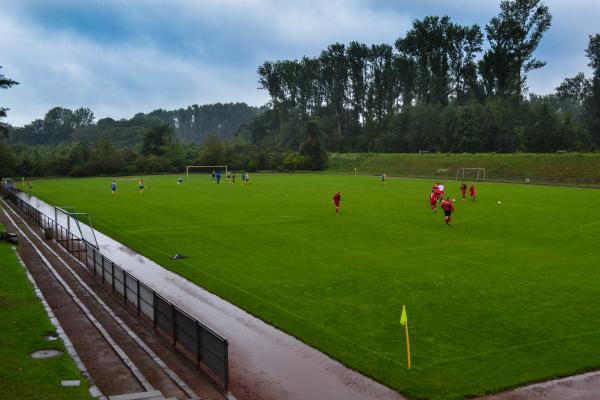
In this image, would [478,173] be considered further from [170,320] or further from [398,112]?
[170,320]

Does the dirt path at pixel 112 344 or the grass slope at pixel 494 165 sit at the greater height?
the grass slope at pixel 494 165

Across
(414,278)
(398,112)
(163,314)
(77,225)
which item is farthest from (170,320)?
(398,112)

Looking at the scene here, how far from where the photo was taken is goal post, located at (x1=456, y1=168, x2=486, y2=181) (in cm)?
8840

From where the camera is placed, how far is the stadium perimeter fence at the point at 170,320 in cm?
1163

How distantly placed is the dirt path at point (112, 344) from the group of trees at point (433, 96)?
9693 cm

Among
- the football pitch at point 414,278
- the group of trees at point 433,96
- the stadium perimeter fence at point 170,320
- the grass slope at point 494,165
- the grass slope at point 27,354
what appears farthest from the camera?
the group of trees at point 433,96

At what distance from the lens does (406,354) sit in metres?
13.4

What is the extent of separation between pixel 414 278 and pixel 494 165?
251 ft

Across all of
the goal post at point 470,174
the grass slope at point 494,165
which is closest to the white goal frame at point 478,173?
the goal post at point 470,174

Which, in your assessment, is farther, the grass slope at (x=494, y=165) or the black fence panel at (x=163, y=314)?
the grass slope at (x=494, y=165)

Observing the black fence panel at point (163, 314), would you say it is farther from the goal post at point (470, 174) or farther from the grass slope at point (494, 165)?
the goal post at point (470, 174)

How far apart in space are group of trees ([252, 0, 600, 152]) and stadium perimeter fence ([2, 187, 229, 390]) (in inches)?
3791

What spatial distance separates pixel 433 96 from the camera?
5271 inches

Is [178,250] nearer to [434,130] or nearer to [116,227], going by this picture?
[116,227]
